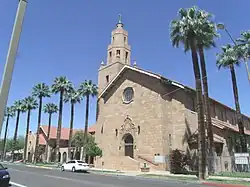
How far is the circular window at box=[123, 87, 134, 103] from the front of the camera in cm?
3922

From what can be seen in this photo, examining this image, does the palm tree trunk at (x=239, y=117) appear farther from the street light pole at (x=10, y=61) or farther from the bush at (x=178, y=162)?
the street light pole at (x=10, y=61)

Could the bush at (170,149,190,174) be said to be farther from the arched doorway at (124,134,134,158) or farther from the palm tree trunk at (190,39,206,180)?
the arched doorway at (124,134,134,158)

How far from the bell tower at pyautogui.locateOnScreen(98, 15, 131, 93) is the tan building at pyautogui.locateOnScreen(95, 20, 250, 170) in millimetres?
4846

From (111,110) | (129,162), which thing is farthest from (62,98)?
(129,162)

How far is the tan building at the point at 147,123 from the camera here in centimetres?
3356

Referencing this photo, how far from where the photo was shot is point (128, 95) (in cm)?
3991

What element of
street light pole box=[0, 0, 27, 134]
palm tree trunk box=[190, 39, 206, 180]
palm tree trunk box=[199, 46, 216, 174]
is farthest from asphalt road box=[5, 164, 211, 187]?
street light pole box=[0, 0, 27, 134]

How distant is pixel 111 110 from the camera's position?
41281mm

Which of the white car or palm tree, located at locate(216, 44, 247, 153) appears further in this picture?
the white car

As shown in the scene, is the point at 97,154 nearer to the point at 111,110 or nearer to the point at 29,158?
the point at 111,110

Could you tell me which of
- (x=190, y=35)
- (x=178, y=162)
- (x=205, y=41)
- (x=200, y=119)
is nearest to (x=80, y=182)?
(x=200, y=119)

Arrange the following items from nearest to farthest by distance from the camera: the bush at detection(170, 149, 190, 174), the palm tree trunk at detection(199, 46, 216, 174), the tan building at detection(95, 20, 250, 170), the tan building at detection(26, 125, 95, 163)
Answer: the palm tree trunk at detection(199, 46, 216, 174) → the bush at detection(170, 149, 190, 174) → the tan building at detection(95, 20, 250, 170) → the tan building at detection(26, 125, 95, 163)

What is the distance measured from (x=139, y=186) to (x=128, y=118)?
22819 millimetres

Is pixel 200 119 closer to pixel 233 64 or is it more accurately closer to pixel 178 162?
pixel 178 162
